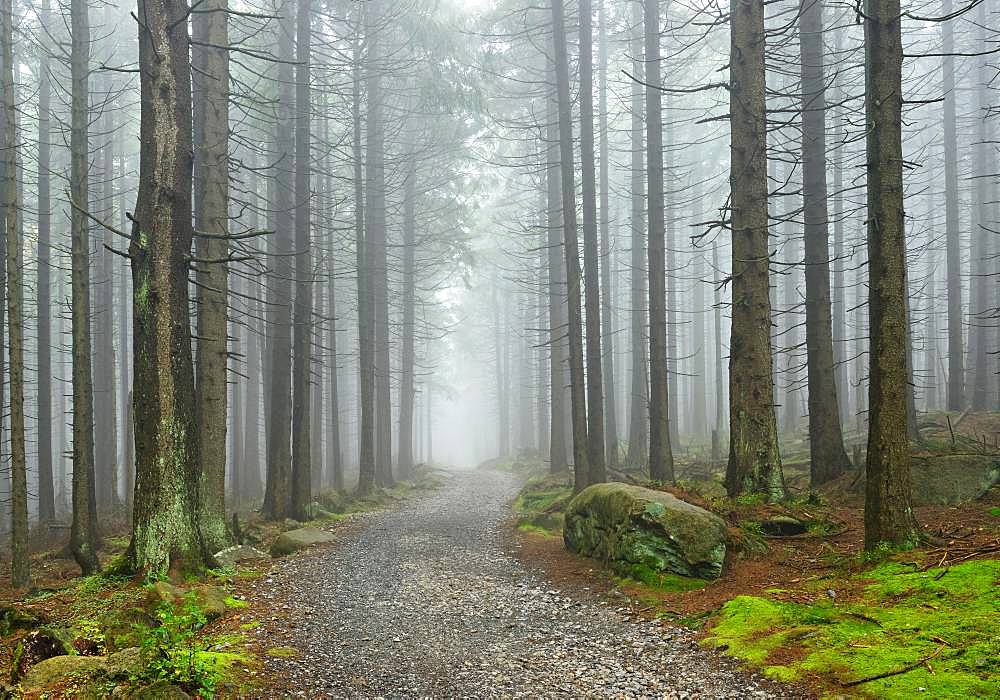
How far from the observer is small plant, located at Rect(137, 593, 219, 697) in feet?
15.0

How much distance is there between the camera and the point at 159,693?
4.15 m

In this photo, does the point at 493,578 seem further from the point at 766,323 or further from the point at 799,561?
the point at 766,323

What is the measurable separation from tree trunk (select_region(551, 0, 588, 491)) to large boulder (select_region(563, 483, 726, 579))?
5276 millimetres

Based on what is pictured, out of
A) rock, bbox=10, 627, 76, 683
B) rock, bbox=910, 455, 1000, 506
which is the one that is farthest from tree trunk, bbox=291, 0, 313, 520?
rock, bbox=910, 455, 1000, 506

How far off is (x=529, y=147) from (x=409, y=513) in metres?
15.6

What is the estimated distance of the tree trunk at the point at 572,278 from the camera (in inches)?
571

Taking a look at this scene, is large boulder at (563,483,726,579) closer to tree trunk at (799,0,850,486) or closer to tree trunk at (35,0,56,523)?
tree trunk at (799,0,850,486)

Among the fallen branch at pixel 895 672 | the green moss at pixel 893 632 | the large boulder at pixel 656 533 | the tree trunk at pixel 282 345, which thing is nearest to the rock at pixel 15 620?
the green moss at pixel 893 632

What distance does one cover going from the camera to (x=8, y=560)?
13031 millimetres

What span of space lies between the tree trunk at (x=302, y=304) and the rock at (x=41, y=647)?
887 centimetres

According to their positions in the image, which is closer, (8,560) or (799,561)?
(799,561)

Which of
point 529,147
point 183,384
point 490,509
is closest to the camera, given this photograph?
point 183,384

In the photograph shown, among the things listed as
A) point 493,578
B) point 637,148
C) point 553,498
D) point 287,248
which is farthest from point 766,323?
point 637,148

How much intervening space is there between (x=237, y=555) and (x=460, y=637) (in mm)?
4687
